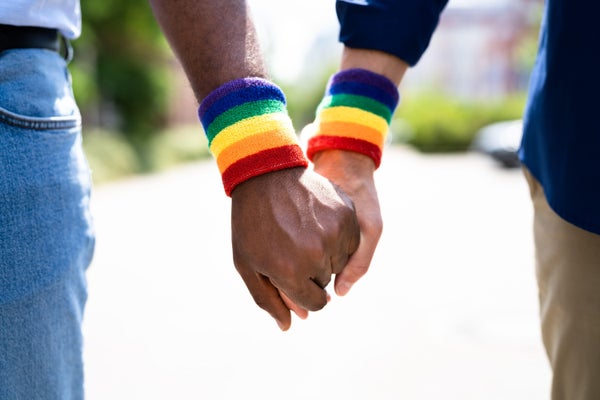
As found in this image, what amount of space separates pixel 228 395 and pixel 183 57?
9.13 ft

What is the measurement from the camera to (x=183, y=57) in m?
1.06

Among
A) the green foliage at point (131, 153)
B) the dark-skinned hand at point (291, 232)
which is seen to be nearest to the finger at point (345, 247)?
the dark-skinned hand at point (291, 232)

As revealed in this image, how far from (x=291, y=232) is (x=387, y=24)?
66 centimetres

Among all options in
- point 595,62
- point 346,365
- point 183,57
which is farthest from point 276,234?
point 346,365

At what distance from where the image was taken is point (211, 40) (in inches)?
40.4

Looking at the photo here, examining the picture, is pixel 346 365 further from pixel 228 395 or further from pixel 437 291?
pixel 437 291

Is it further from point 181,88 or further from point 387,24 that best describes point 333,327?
point 181,88

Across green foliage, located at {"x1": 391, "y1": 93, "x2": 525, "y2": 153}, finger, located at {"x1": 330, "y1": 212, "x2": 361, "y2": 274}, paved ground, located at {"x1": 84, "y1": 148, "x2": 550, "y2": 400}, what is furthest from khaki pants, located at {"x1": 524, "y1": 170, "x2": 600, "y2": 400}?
green foliage, located at {"x1": 391, "y1": 93, "x2": 525, "y2": 153}

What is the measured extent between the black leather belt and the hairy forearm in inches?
9.7

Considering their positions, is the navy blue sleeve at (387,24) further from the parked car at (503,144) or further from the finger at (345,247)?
the parked car at (503,144)

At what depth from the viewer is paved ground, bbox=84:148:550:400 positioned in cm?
361

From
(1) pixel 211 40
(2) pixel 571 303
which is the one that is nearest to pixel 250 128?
(1) pixel 211 40

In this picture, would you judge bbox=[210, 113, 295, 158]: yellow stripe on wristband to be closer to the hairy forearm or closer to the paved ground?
the hairy forearm

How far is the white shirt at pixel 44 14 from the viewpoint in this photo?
40.4 inches
